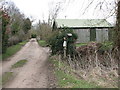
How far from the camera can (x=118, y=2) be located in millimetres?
4508

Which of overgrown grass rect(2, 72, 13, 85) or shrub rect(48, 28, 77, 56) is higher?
shrub rect(48, 28, 77, 56)

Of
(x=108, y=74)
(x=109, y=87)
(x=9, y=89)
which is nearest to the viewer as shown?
(x=109, y=87)

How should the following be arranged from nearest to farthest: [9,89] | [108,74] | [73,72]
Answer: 1. [9,89]
2. [108,74]
3. [73,72]

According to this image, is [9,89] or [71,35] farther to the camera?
[71,35]

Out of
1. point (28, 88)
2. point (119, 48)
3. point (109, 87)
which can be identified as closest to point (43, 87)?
point (28, 88)

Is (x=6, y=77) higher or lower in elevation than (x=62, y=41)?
lower

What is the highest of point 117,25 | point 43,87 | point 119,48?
point 117,25

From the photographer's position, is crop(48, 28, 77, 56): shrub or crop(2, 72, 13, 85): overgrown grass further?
crop(48, 28, 77, 56): shrub

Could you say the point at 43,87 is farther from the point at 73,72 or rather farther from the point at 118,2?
the point at 118,2

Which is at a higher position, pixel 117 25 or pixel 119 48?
pixel 117 25

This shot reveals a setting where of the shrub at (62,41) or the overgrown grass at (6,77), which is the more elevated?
the shrub at (62,41)

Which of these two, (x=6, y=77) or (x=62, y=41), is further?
(x=62, y=41)

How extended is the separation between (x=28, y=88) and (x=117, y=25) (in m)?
3.85

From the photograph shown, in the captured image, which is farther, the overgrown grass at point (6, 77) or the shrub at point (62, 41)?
the shrub at point (62, 41)
